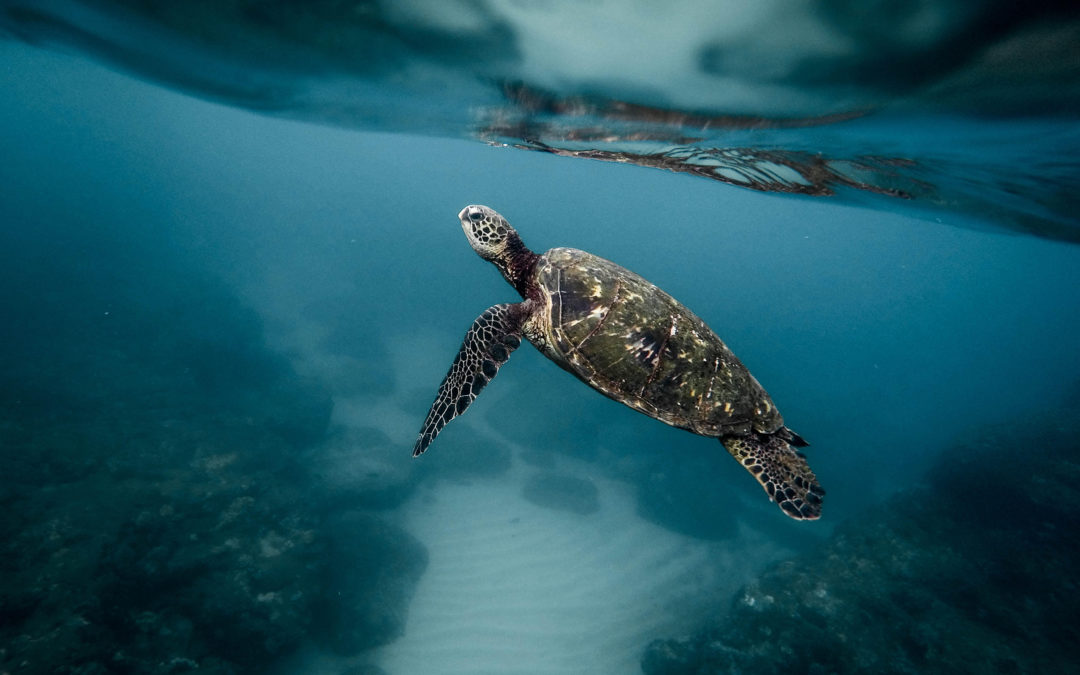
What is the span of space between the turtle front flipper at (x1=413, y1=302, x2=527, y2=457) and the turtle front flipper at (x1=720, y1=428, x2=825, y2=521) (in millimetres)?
2701

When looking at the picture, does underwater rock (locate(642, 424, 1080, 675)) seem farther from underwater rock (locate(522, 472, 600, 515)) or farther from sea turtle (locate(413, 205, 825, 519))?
sea turtle (locate(413, 205, 825, 519))

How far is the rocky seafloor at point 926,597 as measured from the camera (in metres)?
9.17

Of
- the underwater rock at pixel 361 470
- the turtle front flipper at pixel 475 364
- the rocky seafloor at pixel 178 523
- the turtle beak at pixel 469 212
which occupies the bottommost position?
the underwater rock at pixel 361 470

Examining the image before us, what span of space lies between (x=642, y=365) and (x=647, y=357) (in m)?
0.10

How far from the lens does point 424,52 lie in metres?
8.32

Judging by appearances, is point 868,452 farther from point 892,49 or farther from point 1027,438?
point 892,49

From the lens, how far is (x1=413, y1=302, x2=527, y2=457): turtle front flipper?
4477 mm

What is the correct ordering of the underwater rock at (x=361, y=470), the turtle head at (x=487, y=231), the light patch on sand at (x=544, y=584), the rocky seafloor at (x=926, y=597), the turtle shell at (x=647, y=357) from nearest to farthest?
the turtle shell at (x=647, y=357) → the turtle head at (x=487, y=231) → the rocky seafloor at (x=926, y=597) → the light patch on sand at (x=544, y=584) → the underwater rock at (x=361, y=470)

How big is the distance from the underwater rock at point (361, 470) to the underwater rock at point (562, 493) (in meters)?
4.17

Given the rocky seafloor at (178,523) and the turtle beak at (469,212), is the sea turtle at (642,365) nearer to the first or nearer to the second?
the turtle beak at (469,212)

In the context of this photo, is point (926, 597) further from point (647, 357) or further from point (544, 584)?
point (647, 357)

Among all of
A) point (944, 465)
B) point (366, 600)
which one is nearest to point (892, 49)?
point (366, 600)

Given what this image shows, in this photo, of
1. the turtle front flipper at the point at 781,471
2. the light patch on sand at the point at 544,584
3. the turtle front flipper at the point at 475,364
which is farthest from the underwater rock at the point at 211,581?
the turtle front flipper at the point at 781,471

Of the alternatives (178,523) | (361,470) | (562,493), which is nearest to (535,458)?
(562,493)
